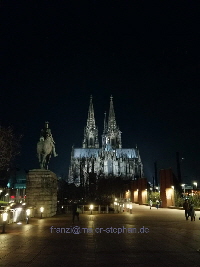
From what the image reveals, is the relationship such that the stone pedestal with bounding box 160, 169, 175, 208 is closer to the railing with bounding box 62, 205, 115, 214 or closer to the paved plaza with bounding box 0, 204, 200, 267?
the railing with bounding box 62, 205, 115, 214

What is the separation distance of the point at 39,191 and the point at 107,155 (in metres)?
91.4

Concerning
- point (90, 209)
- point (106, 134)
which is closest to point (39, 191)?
point (90, 209)

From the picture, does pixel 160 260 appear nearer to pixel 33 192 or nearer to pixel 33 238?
pixel 33 238

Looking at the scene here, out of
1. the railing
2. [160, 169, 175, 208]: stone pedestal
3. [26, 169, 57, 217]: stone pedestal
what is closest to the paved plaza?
[26, 169, 57, 217]: stone pedestal

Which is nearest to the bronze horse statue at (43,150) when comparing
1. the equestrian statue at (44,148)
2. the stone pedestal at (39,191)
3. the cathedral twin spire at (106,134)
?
the equestrian statue at (44,148)

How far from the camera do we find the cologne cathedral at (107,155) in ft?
344

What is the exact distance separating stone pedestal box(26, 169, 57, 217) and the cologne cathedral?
83717 mm

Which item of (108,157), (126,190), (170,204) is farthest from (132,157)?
(170,204)

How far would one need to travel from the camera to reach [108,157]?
352ft

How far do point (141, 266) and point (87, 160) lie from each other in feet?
323

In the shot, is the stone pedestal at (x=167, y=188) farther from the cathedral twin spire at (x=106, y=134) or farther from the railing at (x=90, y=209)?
the cathedral twin spire at (x=106, y=134)

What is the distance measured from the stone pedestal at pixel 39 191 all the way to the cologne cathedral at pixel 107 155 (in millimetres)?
83717

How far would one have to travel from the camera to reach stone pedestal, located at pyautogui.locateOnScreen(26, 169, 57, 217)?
1694 cm

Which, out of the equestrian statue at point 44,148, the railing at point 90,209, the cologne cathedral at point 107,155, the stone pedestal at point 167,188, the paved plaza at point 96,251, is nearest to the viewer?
the paved plaza at point 96,251
